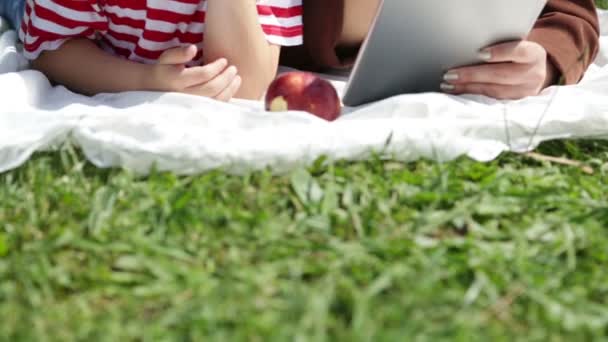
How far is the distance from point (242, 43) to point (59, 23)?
472 millimetres

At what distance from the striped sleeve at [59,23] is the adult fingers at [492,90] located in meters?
0.91

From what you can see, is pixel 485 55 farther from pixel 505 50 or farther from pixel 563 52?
pixel 563 52

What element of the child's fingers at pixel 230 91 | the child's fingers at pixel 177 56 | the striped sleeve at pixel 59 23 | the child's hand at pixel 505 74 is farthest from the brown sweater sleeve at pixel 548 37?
the striped sleeve at pixel 59 23

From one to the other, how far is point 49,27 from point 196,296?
3.91ft

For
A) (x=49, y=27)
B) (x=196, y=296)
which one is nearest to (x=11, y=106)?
(x=49, y=27)

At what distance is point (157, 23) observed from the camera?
76.7 inches

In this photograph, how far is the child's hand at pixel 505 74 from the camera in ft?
5.94

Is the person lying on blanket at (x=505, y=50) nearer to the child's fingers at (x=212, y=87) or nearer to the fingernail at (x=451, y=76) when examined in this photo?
the fingernail at (x=451, y=76)

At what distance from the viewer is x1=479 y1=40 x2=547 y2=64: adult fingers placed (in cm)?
179

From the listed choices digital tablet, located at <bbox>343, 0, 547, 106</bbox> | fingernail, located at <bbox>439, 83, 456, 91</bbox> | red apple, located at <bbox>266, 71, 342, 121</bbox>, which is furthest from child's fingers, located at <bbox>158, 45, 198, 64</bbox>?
fingernail, located at <bbox>439, 83, 456, 91</bbox>

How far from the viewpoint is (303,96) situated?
68.4 inches

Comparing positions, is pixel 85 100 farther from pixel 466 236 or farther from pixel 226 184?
pixel 466 236

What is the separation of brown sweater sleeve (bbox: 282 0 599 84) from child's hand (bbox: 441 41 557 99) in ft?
0.52

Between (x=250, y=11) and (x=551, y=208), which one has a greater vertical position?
(x=250, y=11)
